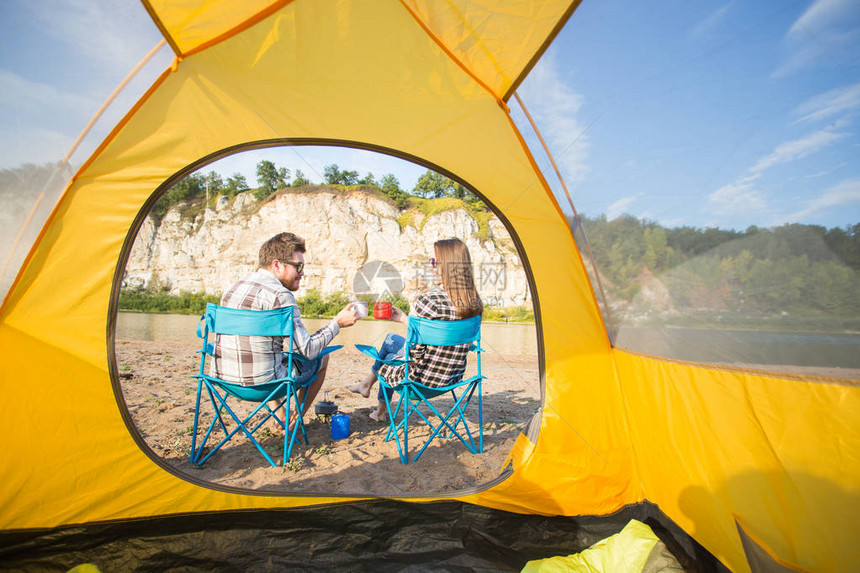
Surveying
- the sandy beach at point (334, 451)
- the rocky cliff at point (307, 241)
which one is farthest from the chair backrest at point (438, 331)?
the rocky cliff at point (307, 241)

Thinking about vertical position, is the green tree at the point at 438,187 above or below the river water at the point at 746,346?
above

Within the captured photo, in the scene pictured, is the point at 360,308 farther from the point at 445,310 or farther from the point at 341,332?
the point at 341,332

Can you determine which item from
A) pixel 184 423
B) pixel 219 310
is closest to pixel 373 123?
pixel 219 310

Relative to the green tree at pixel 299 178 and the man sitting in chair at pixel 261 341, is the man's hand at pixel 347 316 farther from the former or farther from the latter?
the green tree at pixel 299 178

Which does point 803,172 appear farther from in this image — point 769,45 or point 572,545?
point 572,545

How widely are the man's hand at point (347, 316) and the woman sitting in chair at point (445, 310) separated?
1.15 feet

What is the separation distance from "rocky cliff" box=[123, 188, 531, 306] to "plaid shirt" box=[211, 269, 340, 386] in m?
4.22

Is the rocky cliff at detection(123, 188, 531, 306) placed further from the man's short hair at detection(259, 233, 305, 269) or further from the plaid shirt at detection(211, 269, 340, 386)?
the plaid shirt at detection(211, 269, 340, 386)

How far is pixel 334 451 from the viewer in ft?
8.23

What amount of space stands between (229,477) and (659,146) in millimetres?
2586

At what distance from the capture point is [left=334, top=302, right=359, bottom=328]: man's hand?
7.80 feet

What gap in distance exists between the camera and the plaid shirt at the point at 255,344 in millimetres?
2217

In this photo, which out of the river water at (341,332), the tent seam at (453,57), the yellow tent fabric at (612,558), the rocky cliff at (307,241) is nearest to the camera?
the yellow tent fabric at (612,558)

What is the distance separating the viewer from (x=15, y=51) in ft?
4.87
